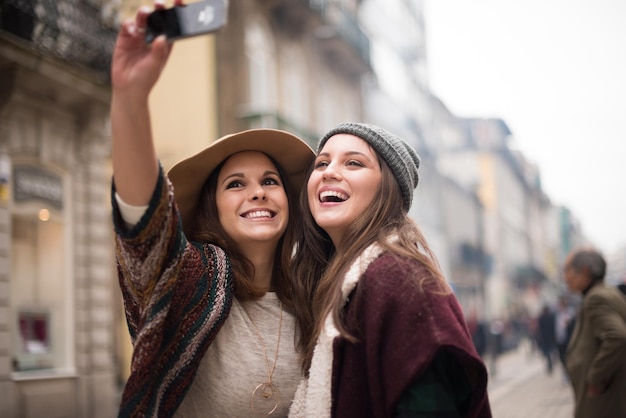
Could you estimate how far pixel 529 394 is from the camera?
49.0 ft

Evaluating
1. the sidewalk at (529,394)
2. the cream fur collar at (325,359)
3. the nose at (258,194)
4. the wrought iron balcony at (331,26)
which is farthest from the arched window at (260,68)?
the cream fur collar at (325,359)

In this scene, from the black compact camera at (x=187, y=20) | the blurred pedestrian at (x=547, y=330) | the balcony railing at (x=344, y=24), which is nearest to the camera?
the black compact camera at (x=187, y=20)

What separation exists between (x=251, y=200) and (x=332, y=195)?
0.43m

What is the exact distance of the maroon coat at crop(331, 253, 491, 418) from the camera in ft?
7.63

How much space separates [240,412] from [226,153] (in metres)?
1.07

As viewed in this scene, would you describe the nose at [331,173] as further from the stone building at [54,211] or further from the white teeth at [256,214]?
the stone building at [54,211]

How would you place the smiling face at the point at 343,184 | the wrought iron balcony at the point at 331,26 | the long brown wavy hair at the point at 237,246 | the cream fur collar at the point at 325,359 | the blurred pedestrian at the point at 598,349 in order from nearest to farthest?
the cream fur collar at the point at 325,359, the smiling face at the point at 343,184, the long brown wavy hair at the point at 237,246, the blurred pedestrian at the point at 598,349, the wrought iron balcony at the point at 331,26

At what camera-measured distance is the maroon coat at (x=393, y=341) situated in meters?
2.32

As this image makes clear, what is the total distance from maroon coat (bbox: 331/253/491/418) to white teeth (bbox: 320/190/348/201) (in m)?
0.44

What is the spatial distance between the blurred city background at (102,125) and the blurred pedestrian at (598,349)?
5.70m

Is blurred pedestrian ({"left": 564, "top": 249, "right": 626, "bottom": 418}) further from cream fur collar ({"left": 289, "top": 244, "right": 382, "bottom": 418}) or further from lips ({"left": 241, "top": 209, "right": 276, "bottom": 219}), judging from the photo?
cream fur collar ({"left": 289, "top": 244, "right": 382, "bottom": 418})

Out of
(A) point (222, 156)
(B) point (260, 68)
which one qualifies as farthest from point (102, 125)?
(A) point (222, 156)

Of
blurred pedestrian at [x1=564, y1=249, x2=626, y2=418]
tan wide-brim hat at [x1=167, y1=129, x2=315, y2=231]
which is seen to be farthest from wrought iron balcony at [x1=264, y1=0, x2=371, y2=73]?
tan wide-brim hat at [x1=167, y1=129, x2=315, y2=231]

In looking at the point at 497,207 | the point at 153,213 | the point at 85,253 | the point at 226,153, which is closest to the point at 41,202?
the point at 85,253
